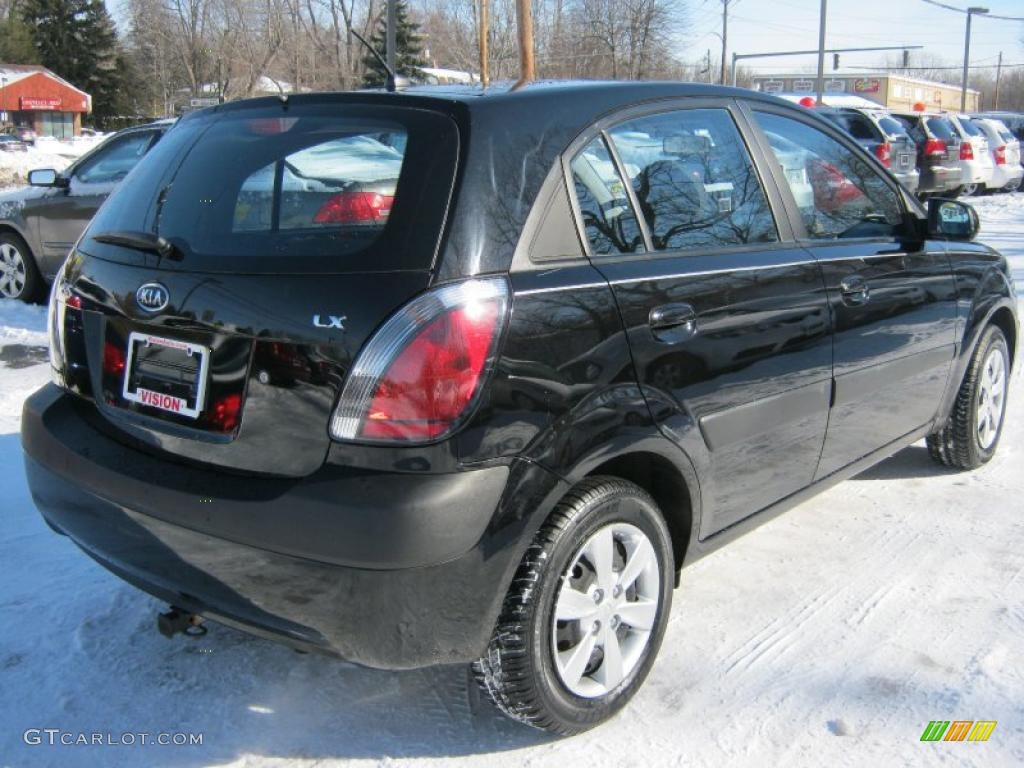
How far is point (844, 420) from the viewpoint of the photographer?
356 cm

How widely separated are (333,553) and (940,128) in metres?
20.4

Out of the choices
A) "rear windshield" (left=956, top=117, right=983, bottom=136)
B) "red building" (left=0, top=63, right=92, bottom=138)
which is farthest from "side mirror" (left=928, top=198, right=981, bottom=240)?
"red building" (left=0, top=63, right=92, bottom=138)

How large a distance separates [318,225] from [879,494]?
304 centimetres

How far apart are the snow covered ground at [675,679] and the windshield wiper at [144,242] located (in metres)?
1.23

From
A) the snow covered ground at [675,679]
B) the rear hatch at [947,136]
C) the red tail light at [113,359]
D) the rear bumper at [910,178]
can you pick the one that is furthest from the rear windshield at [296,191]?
the rear hatch at [947,136]

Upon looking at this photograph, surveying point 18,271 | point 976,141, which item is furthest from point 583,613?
point 976,141

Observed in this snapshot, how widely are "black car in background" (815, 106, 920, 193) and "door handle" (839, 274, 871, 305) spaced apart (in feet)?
46.2

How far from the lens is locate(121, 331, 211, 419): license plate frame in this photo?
241cm

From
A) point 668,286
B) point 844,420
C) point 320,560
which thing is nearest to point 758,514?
point 844,420

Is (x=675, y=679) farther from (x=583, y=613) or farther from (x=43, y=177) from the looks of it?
(x=43, y=177)

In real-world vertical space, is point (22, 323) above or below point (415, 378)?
below

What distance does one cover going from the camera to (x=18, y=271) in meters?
8.43

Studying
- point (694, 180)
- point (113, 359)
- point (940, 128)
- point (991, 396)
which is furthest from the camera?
point (940, 128)

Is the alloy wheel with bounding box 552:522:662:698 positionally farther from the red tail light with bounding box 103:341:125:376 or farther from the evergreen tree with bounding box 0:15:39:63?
the evergreen tree with bounding box 0:15:39:63
